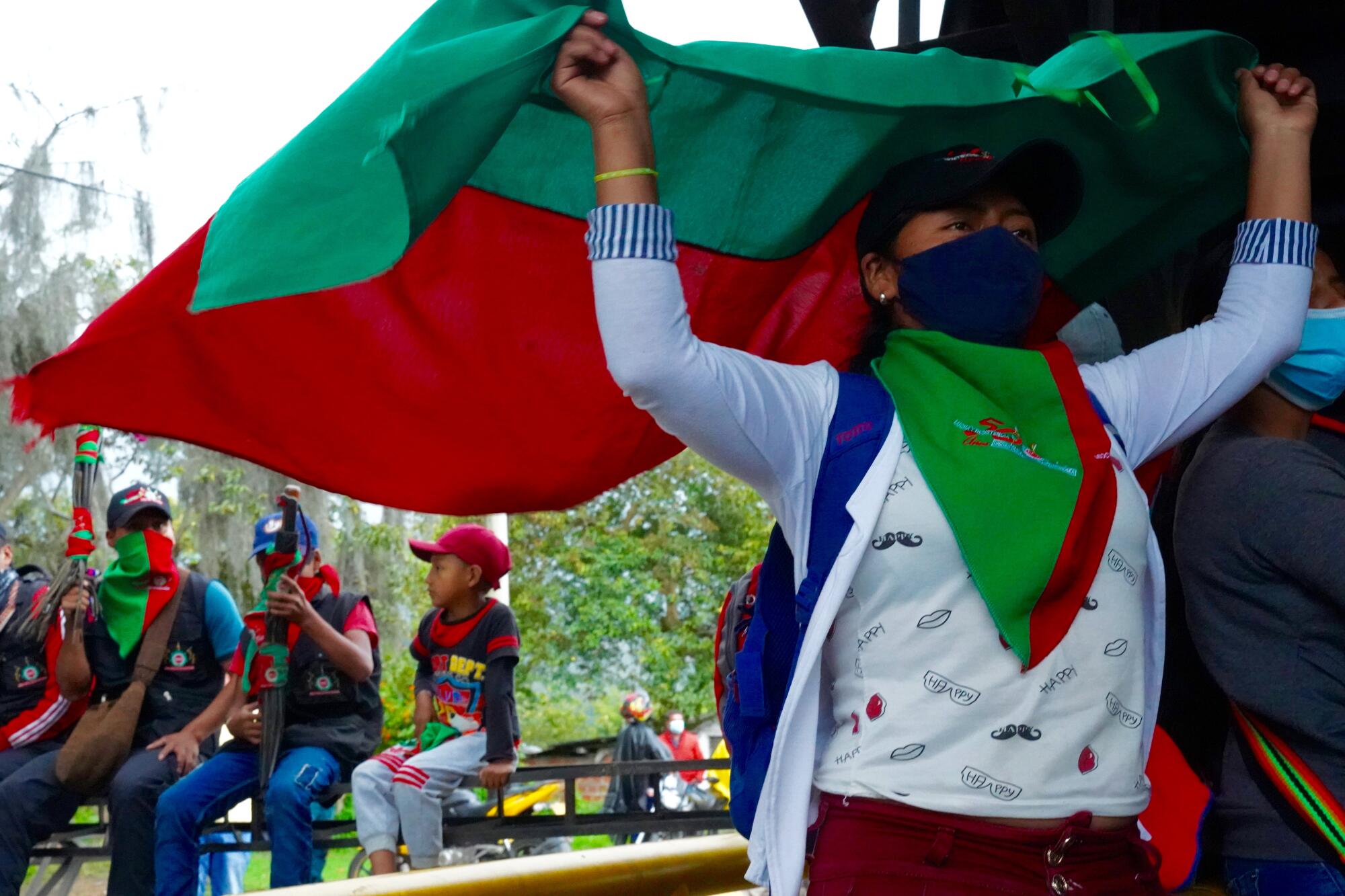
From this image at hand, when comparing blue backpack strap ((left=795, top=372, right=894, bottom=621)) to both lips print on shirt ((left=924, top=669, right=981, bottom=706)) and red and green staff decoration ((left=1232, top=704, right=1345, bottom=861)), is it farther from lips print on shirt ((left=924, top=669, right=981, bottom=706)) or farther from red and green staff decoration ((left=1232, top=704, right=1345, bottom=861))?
red and green staff decoration ((left=1232, top=704, right=1345, bottom=861))

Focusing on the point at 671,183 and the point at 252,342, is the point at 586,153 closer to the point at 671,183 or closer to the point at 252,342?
the point at 671,183

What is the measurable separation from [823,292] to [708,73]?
77cm

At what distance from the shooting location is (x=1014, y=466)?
1771 mm

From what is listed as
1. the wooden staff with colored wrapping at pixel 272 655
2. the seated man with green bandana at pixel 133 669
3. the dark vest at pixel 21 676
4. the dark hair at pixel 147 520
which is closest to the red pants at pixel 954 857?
the wooden staff with colored wrapping at pixel 272 655

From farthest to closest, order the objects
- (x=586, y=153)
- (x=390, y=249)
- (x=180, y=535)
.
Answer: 1. (x=180, y=535)
2. (x=586, y=153)
3. (x=390, y=249)

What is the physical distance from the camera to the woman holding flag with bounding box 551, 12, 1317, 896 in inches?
63.7

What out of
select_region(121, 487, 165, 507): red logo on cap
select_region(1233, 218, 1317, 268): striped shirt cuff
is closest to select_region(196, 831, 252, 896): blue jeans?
select_region(121, 487, 165, 507): red logo on cap

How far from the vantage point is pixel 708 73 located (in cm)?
191

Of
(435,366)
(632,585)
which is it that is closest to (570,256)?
(435,366)

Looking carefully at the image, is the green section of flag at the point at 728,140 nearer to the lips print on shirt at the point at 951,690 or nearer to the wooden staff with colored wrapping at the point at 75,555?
the lips print on shirt at the point at 951,690

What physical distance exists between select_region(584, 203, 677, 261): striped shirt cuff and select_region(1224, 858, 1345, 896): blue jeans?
4.61 feet

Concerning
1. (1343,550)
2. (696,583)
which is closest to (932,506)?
(1343,550)

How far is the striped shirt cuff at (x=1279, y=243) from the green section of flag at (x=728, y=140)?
1.00ft

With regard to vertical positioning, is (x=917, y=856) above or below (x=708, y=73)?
below
